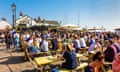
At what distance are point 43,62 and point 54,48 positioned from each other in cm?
635

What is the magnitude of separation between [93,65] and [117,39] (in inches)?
266

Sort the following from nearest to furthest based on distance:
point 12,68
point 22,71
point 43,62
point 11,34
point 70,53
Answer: point 70,53, point 43,62, point 22,71, point 12,68, point 11,34

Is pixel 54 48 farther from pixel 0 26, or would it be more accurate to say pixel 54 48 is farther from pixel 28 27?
pixel 28 27

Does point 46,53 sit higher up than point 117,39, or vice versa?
point 117,39

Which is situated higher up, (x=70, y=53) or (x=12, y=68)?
(x=70, y=53)

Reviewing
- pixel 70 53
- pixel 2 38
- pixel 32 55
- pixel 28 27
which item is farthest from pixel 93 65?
pixel 28 27

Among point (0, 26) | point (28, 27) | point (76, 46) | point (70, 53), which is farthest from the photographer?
point (28, 27)

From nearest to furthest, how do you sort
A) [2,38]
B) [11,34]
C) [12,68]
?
1. [12,68]
2. [11,34]
3. [2,38]

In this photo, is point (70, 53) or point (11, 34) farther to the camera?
point (11, 34)

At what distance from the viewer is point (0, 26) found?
28.1 meters

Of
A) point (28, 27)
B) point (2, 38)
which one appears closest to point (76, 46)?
point (2, 38)

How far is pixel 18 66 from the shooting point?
40.4ft

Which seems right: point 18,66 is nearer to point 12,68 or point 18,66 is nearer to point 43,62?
point 12,68

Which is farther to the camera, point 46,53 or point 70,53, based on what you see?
point 46,53
